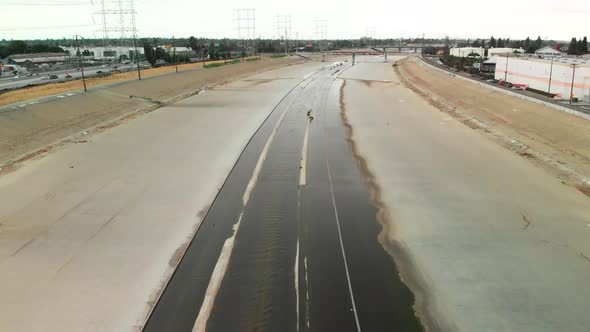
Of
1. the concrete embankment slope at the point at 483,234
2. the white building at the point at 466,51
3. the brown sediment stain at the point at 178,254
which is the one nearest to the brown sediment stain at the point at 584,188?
the concrete embankment slope at the point at 483,234

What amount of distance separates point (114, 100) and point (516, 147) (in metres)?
32.5

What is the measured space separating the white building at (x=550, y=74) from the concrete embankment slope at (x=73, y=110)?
1371 inches

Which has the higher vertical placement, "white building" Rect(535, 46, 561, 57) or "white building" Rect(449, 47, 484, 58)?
"white building" Rect(449, 47, 484, 58)

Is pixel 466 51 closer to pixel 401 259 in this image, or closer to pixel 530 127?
pixel 530 127

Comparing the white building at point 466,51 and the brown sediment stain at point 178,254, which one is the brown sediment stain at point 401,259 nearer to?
the brown sediment stain at point 178,254

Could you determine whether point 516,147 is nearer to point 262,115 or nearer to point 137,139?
point 262,115

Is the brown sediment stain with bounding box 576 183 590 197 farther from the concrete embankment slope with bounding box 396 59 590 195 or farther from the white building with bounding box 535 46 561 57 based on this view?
the white building with bounding box 535 46 561 57

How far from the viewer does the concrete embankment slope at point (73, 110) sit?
2691 cm

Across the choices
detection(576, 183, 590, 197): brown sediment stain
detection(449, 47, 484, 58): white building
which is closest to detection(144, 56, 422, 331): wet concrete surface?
detection(576, 183, 590, 197): brown sediment stain

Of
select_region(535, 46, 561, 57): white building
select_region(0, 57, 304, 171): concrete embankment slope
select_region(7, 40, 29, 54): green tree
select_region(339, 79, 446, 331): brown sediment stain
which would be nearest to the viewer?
select_region(339, 79, 446, 331): brown sediment stain

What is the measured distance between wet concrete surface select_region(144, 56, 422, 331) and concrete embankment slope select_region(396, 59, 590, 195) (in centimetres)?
1007

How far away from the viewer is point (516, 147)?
26.0m

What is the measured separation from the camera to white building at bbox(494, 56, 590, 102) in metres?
34.3

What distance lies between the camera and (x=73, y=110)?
34.9m
